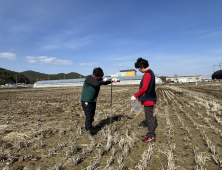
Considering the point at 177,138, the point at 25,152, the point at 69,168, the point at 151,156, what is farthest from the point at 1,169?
the point at 177,138

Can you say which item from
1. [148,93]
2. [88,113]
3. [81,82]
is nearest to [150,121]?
[148,93]

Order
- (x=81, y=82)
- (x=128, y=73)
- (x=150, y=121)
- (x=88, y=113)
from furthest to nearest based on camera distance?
(x=128, y=73) → (x=81, y=82) → (x=88, y=113) → (x=150, y=121)

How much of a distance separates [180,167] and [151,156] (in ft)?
1.81

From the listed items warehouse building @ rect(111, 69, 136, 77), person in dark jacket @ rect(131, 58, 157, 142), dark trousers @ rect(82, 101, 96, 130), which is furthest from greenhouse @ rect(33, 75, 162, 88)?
person in dark jacket @ rect(131, 58, 157, 142)

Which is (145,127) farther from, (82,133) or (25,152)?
(25,152)

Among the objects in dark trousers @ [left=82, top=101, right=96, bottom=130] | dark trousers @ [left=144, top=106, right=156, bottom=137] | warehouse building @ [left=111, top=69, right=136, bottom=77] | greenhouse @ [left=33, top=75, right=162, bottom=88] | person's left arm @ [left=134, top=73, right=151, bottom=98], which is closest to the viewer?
person's left arm @ [left=134, top=73, right=151, bottom=98]

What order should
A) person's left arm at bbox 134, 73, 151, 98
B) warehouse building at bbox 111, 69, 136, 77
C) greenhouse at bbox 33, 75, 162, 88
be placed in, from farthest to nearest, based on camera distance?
warehouse building at bbox 111, 69, 136, 77 → greenhouse at bbox 33, 75, 162, 88 → person's left arm at bbox 134, 73, 151, 98

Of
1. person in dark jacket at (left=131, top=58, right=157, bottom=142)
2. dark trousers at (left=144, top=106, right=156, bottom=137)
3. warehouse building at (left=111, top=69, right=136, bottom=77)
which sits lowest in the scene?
dark trousers at (left=144, top=106, right=156, bottom=137)

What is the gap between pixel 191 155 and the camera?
2.88 meters

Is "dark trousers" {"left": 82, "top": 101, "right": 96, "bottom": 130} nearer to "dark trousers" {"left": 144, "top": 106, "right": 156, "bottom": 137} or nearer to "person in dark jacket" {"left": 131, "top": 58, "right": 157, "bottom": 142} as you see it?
"person in dark jacket" {"left": 131, "top": 58, "right": 157, "bottom": 142}

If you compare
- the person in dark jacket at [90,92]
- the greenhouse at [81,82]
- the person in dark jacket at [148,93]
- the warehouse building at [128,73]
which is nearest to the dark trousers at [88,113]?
the person in dark jacket at [90,92]

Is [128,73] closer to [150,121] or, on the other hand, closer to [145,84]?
[150,121]

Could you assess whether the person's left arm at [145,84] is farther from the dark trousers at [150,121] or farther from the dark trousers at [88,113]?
the dark trousers at [88,113]

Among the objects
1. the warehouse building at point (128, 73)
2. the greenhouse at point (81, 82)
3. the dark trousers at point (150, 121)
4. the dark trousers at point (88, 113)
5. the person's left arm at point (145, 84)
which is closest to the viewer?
the person's left arm at point (145, 84)
